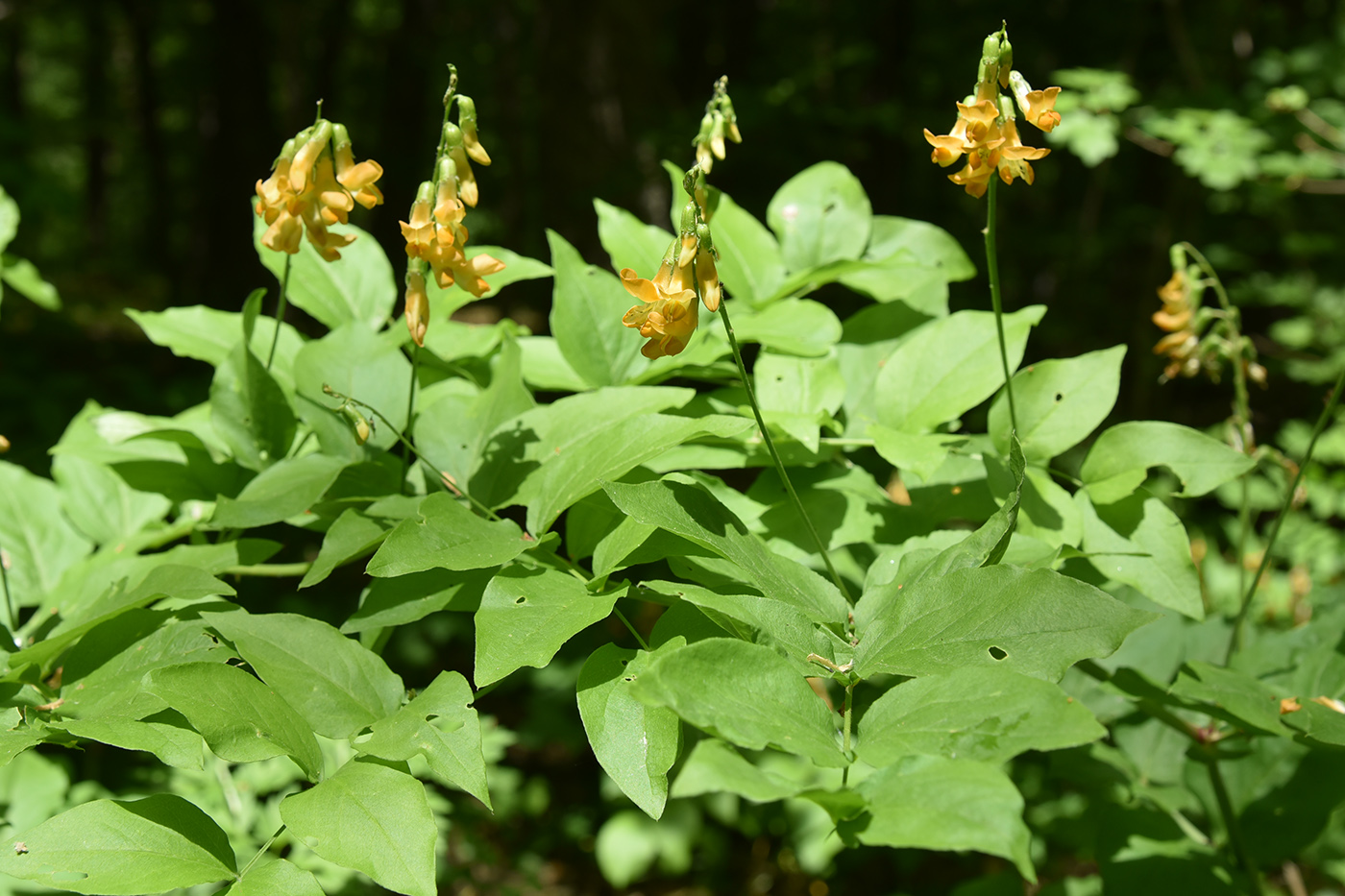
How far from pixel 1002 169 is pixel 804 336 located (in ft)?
1.11

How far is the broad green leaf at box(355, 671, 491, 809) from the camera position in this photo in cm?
73

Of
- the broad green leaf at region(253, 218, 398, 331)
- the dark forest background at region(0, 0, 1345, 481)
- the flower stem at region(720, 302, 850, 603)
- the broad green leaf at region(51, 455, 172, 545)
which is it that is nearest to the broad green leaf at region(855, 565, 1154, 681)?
the flower stem at region(720, 302, 850, 603)

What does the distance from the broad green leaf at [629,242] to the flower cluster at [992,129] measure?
1.54 ft

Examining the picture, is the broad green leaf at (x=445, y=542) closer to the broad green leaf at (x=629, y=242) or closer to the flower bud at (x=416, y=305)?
the flower bud at (x=416, y=305)

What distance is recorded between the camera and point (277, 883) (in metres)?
0.74

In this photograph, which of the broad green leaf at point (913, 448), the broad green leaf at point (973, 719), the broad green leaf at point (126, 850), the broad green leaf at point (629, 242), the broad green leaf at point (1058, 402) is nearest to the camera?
the broad green leaf at point (973, 719)

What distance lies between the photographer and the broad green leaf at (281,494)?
0.95 meters

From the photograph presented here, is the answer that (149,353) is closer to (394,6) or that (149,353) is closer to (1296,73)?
(1296,73)

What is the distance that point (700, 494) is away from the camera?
2.68 feet

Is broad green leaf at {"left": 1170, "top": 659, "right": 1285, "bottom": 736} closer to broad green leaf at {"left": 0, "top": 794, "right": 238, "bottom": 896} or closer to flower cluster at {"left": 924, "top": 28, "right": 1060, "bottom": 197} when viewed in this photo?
flower cluster at {"left": 924, "top": 28, "right": 1060, "bottom": 197}

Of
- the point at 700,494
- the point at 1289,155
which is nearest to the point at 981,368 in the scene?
the point at 700,494

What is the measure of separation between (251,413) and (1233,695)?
1112mm

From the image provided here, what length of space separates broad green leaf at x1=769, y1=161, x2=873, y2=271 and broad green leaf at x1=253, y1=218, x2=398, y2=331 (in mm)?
584

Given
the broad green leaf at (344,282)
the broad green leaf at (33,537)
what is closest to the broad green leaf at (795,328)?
the broad green leaf at (344,282)
